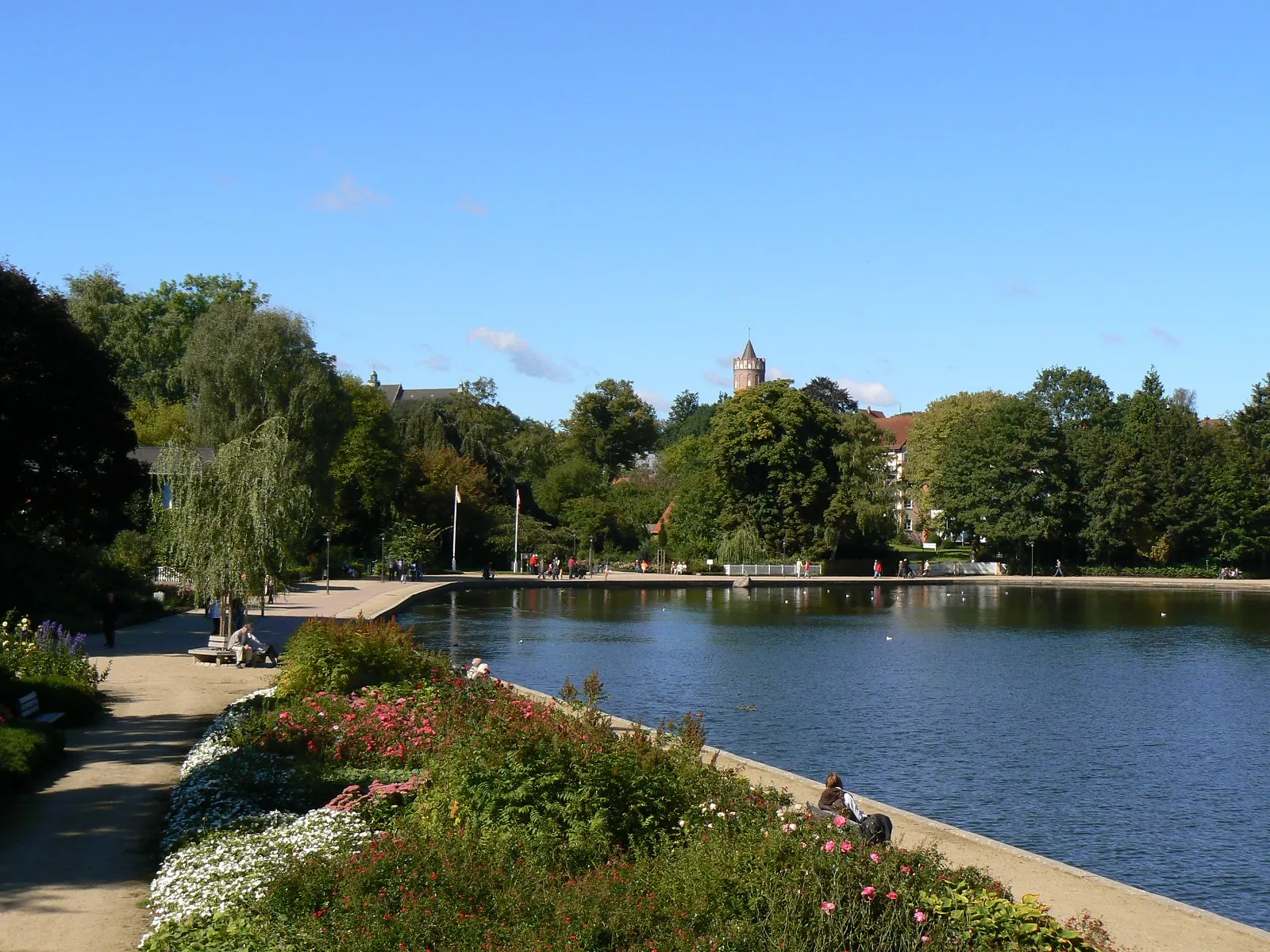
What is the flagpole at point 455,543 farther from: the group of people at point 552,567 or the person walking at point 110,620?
the person walking at point 110,620

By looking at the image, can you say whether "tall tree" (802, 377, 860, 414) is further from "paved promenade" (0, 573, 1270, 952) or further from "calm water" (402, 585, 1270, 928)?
"paved promenade" (0, 573, 1270, 952)

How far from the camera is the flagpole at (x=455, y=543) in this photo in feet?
231

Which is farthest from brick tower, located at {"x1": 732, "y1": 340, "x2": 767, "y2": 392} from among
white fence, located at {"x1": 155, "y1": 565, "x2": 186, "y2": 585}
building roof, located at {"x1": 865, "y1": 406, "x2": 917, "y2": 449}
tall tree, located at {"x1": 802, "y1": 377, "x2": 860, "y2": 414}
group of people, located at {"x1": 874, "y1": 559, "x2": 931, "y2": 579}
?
white fence, located at {"x1": 155, "y1": 565, "x2": 186, "y2": 585}

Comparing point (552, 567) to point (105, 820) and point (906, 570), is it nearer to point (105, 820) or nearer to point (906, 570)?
point (906, 570)

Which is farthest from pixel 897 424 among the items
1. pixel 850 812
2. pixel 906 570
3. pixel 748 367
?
pixel 850 812

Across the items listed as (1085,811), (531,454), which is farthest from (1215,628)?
(531,454)

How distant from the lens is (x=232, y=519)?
27.1 meters

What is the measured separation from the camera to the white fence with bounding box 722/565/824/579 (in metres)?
77.2

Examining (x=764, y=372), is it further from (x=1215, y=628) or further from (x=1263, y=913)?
(x=1263, y=913)

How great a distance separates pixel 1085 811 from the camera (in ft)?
58.0

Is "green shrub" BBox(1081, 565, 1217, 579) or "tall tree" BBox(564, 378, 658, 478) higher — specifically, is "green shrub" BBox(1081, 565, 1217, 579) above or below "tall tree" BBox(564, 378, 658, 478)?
below

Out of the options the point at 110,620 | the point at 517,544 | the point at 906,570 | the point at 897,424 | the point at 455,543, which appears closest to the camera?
the point at 110,620

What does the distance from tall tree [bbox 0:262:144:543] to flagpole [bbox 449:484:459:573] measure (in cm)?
3386

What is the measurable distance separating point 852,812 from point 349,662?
9552 mm
